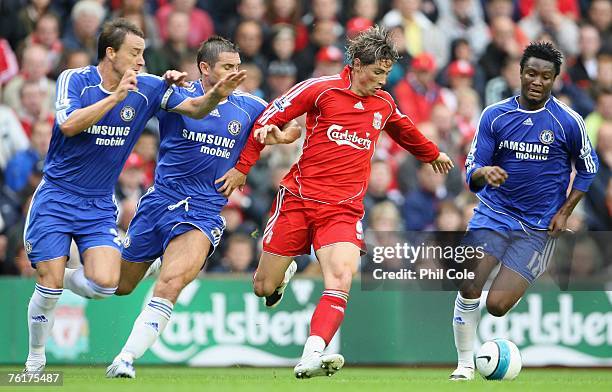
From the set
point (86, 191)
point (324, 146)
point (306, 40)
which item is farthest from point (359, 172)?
point (306, 40)

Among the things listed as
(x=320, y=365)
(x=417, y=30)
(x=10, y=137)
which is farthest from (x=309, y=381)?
(x=417, y=30)

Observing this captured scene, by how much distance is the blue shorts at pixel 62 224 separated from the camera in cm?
1095

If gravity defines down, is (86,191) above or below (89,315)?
above

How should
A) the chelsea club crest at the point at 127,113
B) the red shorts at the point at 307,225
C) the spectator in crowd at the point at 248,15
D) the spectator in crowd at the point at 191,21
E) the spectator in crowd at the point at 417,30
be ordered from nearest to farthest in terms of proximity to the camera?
the red shorts at the point at 307,225
the chelsea club crest at the point at 127,113
the spectator in crowd at the point at 191,21
the spectator in crowd at the point at 248,15
the spectator in crowd at the point at 417,30

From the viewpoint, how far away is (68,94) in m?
10.8

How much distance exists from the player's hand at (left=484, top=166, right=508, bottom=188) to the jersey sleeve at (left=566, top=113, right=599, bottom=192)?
2.90ft

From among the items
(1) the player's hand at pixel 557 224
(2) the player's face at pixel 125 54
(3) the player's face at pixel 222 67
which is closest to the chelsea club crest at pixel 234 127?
(3) the player's face at pixel 222 67

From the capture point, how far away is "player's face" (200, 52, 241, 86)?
11375 mm

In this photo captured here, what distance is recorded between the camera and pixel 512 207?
1188cm

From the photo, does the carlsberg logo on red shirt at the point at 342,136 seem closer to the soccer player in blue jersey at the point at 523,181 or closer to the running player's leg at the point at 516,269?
the soccer player in blue jersey at the point at 523,181

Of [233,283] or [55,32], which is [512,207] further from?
[55,32]

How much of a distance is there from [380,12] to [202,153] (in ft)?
25.0

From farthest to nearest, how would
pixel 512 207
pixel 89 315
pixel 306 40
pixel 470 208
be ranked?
pixel 306 40 < pixel 470 208 < pixel 89 315 < pixel 512 207

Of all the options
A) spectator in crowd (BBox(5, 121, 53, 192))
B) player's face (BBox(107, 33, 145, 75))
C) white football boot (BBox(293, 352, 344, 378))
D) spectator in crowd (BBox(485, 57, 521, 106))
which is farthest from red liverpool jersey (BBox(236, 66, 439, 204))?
spectator in crowd (BBox(485, 57, 521, 106))
